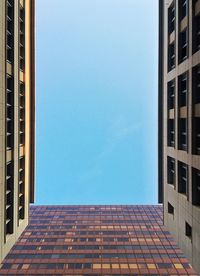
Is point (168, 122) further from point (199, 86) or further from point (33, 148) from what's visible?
point (33, 148)

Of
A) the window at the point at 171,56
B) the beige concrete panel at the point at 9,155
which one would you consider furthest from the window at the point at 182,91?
the beige concrete panel at the point at 9,155

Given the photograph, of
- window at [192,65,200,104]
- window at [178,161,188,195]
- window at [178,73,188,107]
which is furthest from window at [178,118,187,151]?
window at [192,65,200,104]

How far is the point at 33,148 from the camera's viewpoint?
135 feet

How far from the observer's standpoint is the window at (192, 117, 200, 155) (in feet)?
83.8

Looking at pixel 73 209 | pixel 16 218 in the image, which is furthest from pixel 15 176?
pixel 73 209

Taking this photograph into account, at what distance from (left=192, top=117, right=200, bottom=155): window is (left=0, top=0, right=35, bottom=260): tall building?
14.2 meters

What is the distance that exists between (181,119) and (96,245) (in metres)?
45.7

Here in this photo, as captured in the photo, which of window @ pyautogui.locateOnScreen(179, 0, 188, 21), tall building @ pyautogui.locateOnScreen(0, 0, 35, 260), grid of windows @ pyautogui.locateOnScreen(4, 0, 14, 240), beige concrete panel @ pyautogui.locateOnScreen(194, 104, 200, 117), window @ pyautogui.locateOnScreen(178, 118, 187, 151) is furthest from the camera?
window @ pyautogui.locateOnScreen(178, 118, 187, 151)

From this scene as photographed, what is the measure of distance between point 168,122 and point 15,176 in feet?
53.5

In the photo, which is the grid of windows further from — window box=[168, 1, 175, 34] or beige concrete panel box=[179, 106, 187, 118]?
window box=[168, 1, 175, 34]

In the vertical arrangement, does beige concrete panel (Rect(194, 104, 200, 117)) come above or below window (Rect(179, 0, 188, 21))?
below

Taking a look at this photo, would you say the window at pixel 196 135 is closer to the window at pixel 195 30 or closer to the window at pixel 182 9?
the window at pixel 195 30

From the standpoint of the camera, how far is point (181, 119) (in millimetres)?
30906

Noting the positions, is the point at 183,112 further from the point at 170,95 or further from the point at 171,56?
the point at 171,56
